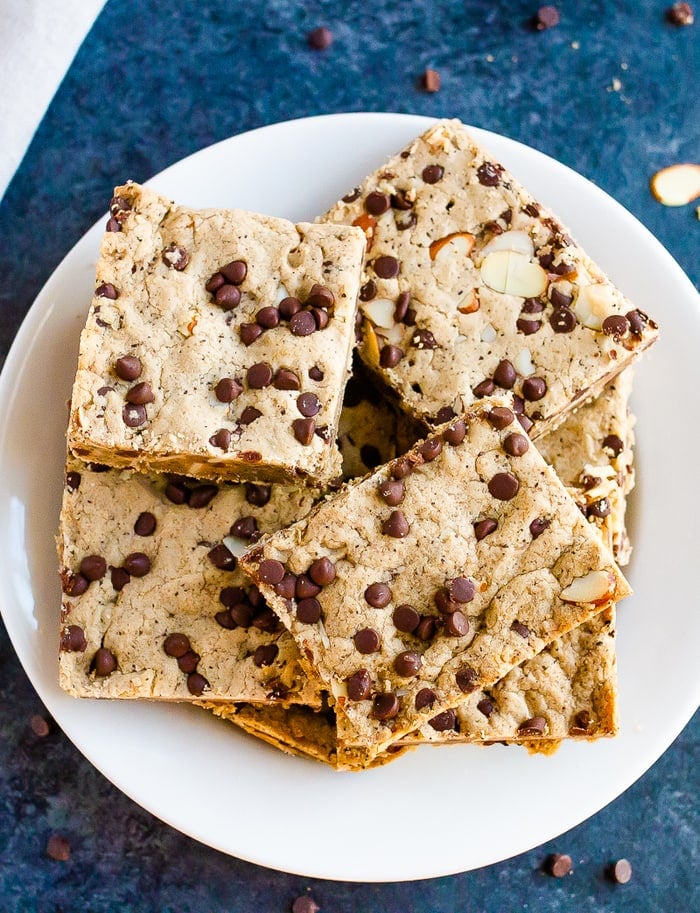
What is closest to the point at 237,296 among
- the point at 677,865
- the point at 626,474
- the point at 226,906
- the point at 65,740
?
the point at 626,474

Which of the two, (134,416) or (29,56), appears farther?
(29,56)

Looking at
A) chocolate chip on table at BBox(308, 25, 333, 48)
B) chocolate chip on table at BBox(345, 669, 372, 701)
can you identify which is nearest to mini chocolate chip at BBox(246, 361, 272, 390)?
chocolate chip on table at BBox(345, 669, 372, 701)

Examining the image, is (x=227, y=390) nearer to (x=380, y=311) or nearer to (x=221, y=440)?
(x=221, y=440)

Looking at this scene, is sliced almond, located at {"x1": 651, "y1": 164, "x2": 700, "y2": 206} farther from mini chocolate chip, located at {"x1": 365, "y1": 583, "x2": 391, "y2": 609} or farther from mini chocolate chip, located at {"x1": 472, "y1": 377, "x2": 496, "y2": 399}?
mini chocolate chip, located at {"x1": 365, "y1": 583, "x2": 391, "y2": 609}

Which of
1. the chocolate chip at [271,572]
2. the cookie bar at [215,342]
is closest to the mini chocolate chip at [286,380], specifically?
the cookie bar at [215,342]

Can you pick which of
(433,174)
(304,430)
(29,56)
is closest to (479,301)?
(433,174)

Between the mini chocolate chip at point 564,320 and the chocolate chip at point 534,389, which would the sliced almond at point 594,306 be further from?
the chocolate chip at point 534,389
